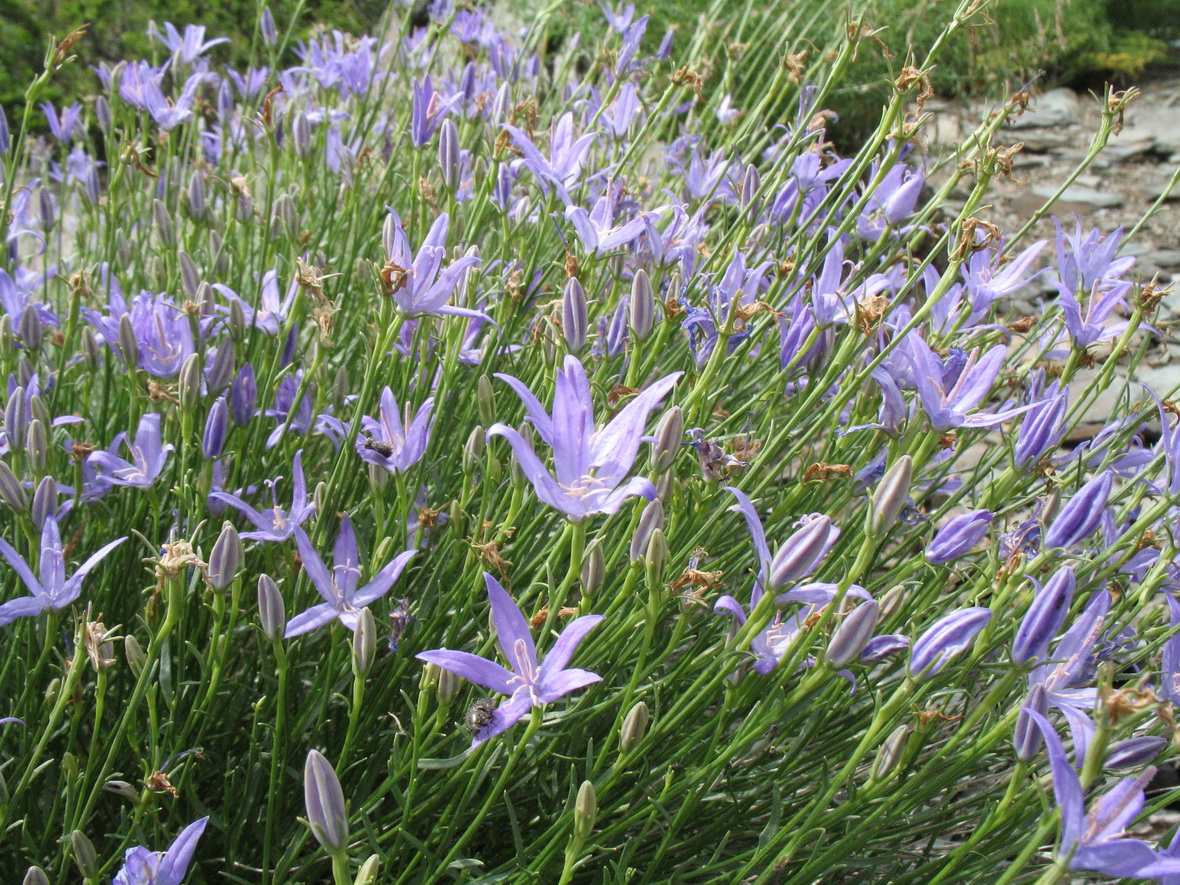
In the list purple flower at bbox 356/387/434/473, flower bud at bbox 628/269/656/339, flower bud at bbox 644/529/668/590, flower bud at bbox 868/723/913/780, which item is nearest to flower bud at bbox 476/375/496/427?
purple flower at bbox 356/387/434/473

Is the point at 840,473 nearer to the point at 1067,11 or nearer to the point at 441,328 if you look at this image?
the point at 441,328

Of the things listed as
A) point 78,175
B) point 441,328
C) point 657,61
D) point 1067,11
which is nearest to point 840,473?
point 441,328

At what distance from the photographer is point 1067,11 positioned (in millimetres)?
9055

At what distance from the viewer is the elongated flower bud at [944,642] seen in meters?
1.36

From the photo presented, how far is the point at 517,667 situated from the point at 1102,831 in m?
0.73

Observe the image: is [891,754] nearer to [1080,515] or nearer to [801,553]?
[801,553]

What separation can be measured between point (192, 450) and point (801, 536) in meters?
1.40

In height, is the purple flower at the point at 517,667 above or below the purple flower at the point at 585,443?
below

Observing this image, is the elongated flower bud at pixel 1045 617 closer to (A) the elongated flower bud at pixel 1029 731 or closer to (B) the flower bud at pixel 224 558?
(A) the elongated flower bud at pixel 1029 731

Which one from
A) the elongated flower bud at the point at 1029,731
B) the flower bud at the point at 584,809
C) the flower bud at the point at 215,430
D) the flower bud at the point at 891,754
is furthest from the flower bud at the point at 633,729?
the flower bud at the point at 215,430

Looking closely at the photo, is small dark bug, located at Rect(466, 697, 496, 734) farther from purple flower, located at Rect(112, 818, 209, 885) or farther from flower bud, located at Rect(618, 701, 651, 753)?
purple flower, located at Rect(112, 818, 209, 885)

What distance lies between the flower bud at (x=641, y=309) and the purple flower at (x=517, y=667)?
2.46ft

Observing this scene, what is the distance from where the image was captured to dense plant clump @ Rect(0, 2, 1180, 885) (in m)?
1.35

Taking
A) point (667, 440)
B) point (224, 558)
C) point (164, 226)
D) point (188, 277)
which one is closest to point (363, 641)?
point (224, 558)
